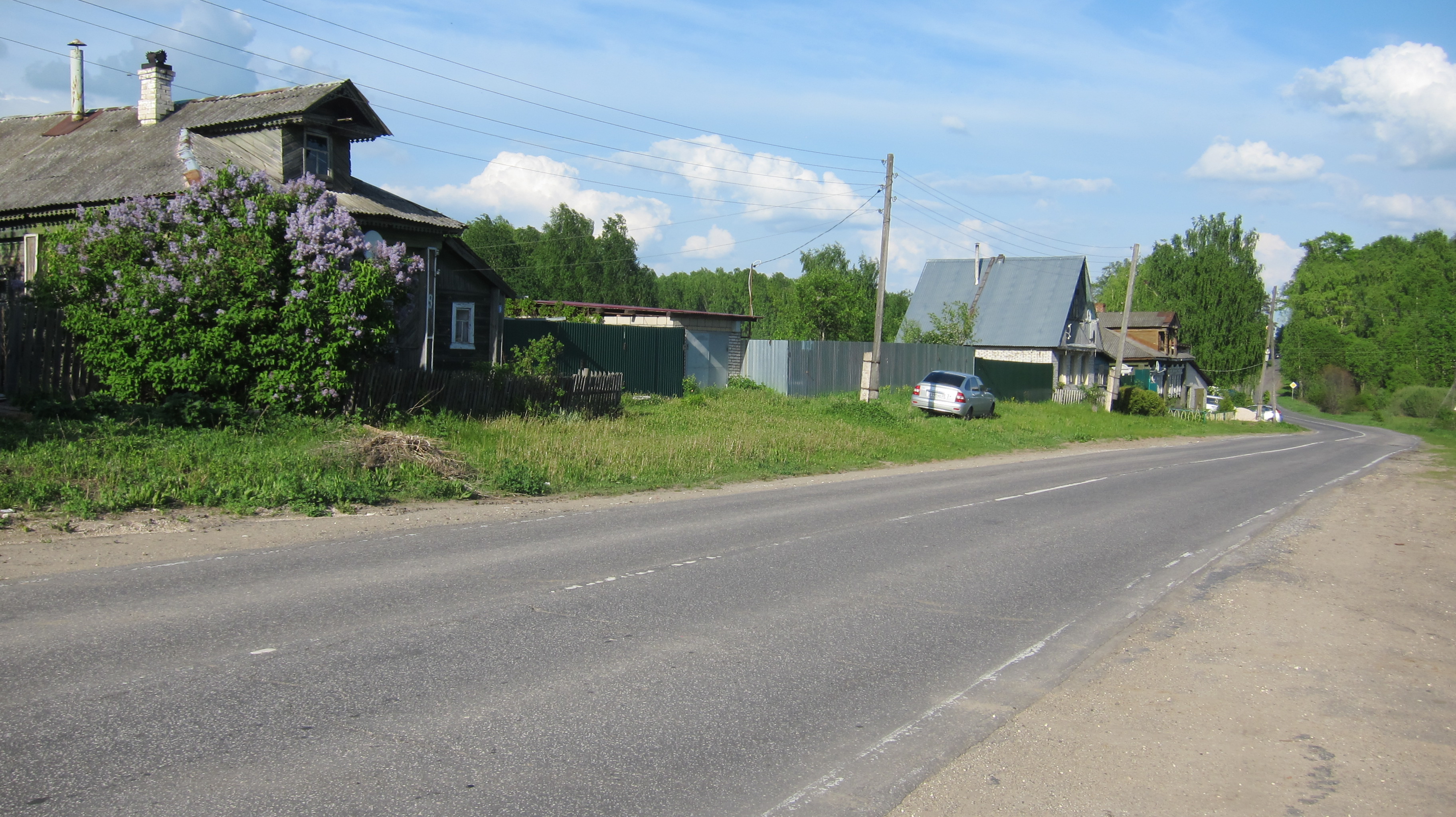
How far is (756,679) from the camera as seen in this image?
5.52 m

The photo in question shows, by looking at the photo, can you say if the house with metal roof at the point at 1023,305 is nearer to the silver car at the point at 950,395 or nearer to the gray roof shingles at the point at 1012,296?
the gray roof shingles at the point at 1012,296

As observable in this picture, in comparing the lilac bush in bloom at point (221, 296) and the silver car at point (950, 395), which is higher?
the lilac bush in bloom at point (221, 296)

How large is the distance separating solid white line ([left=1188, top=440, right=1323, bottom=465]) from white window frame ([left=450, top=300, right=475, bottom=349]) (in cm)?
1825

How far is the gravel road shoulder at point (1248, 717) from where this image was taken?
14.4 ft

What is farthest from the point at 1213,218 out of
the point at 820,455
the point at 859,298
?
the point at 820,455

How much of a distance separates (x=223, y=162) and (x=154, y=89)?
5304mm

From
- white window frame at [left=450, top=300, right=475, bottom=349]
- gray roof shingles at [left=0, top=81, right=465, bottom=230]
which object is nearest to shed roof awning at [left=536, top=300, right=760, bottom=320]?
white window frame at [left=450, top=300, right=475, bottom=349]

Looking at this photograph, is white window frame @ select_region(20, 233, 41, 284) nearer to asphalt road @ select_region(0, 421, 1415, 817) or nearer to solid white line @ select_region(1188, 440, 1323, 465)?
asphalt road @ select_region(0, 421, 1415, 817)

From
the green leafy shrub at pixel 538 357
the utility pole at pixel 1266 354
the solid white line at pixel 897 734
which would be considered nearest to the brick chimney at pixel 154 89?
the green leafy shrub at pixel 538 357

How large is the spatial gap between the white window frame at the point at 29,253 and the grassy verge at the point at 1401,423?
116 feet

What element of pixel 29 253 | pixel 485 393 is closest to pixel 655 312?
pixel 485 393

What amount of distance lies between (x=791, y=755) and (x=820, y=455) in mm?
14718

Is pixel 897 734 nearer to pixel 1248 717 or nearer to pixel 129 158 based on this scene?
pixel 1248 717

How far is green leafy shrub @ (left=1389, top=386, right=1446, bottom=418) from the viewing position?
2569 inches
